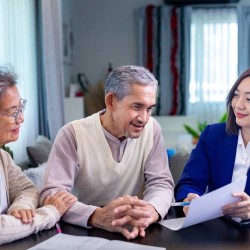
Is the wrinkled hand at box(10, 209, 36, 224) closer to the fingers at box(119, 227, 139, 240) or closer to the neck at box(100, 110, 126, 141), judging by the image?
the fingers at box(119, 227, 139, 240)

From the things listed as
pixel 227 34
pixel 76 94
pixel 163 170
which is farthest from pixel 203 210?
pixel 227 34

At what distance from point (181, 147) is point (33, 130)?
4.60ft

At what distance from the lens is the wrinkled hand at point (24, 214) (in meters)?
1.21

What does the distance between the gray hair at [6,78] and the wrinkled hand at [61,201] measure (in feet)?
1.20

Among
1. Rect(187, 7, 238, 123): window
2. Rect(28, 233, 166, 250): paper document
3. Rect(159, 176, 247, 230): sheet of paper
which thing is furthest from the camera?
Rect(187, 7, 238, 123): window

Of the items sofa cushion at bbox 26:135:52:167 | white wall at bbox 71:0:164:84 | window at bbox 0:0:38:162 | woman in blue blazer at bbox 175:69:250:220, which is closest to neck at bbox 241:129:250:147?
woman in blue blazer at bbox 175:69:250:220

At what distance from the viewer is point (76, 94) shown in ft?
17.2

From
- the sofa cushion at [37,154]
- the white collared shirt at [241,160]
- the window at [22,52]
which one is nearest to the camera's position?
the white collared shirt at [241,160]

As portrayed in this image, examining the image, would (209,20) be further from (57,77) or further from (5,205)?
(5,205)

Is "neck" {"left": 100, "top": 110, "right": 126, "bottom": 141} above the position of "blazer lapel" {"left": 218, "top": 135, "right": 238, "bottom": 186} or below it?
above

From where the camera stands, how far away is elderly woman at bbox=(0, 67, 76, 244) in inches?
46.7

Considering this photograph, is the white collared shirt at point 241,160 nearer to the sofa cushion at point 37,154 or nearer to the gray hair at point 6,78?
the gray hair at point 6,78

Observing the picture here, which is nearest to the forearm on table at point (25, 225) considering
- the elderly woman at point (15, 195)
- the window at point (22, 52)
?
the elderly woman at point (15, 195)

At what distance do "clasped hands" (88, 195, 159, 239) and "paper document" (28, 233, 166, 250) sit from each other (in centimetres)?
7
